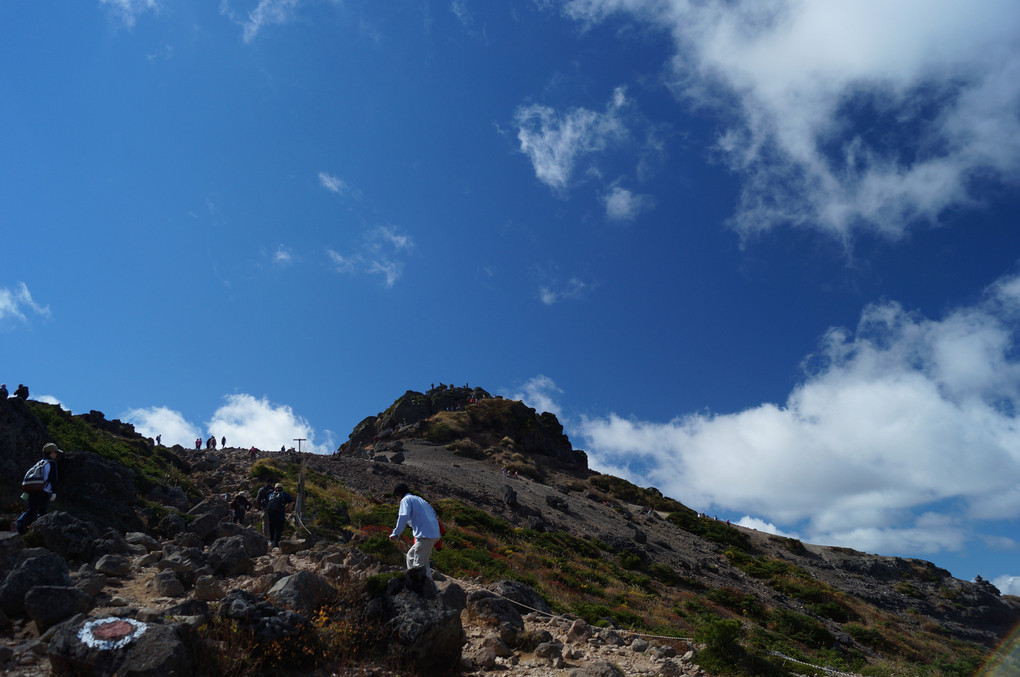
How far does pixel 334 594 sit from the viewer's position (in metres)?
7.81

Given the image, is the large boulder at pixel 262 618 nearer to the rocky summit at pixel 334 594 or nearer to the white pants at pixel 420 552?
the rocky summit at pixel 334 594

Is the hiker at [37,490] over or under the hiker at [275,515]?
under

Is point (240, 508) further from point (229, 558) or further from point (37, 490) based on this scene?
point (229, 558)

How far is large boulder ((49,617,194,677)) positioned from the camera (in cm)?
510

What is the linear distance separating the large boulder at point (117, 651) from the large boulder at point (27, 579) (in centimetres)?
164

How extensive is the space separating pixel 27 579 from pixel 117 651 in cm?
245

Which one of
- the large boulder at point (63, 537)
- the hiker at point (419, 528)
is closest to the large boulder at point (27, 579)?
the large boulder at point (63, 537)

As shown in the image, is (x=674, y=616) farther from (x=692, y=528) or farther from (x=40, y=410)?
(x=692, y=528)

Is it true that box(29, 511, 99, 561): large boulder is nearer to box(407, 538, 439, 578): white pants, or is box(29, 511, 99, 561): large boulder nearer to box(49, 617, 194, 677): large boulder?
box(49, 617, 194, 677): large boulder

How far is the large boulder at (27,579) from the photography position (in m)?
6.49

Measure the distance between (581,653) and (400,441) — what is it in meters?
60.2

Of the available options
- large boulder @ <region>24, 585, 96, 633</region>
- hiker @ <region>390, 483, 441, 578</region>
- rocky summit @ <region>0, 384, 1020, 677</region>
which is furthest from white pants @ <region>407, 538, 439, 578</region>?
large boulder @ <region>24, 585, 96, 633</region>

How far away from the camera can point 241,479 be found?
28.3 metres

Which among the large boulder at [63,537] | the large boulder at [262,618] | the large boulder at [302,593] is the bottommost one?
the large boulder at [262,618]
